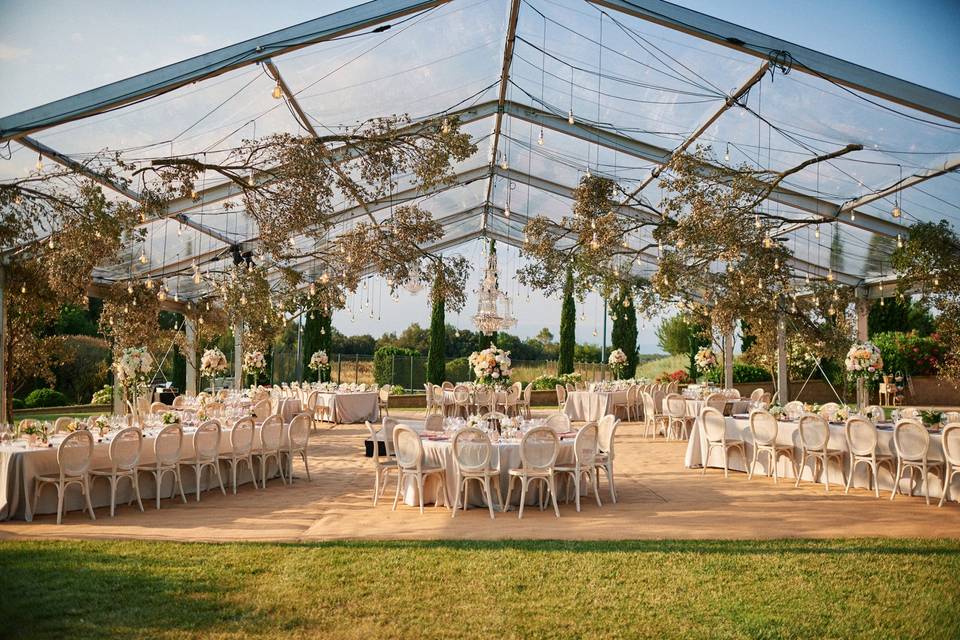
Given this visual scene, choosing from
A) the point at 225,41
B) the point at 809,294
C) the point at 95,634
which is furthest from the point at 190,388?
the point at 95,634

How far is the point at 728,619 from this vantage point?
4.76 m

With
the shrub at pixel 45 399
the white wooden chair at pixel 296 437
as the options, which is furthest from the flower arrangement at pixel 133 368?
the shrub at pixel 45 399

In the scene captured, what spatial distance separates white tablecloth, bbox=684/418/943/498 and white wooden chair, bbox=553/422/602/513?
3079mm

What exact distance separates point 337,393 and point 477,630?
14.8 meters

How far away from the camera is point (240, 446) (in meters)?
9.28

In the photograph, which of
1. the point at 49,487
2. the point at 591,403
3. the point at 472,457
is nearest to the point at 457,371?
the point at 591,403

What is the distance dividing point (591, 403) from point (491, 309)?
3.75 meters

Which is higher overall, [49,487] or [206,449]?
[206,449]

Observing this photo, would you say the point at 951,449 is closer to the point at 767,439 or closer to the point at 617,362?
the point at 767,439

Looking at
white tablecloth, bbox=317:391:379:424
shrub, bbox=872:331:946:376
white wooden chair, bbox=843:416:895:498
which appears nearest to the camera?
white wooden chair, bbox=843:416:895:498

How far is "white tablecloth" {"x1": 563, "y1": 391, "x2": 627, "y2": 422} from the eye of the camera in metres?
18.7

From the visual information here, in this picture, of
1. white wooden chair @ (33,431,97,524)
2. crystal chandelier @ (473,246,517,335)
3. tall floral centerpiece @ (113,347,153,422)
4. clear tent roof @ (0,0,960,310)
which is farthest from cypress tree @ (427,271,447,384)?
white wooden chair @ (33,431,97,524)

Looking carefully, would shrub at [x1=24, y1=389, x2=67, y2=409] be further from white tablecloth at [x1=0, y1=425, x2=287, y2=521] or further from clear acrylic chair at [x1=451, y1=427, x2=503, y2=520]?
clear acrylic chair at [x1=451, y1=427, x2=503, y2=520]

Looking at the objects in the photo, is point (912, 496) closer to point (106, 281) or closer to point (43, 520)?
point (43, 520)
